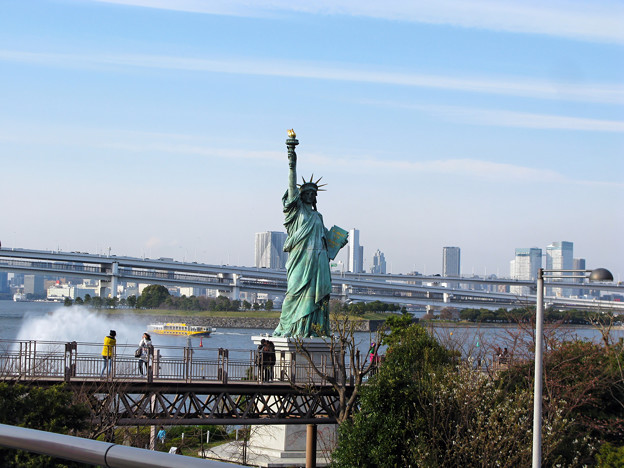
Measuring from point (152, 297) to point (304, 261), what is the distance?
79404 mm

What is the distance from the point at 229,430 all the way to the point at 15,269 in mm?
54838

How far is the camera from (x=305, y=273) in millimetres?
24328

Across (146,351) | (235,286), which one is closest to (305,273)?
(146,351)

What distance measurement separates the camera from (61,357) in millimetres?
18969

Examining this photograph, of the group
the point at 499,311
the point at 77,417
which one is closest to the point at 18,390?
the point at 77,417

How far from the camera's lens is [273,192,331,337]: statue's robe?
23906mm

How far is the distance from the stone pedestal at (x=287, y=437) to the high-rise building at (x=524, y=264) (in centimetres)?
10444

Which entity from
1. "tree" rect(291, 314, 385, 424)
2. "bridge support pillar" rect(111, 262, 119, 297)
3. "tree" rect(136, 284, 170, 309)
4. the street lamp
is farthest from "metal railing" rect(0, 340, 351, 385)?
"tree" rect(136, 284, 170, 309)

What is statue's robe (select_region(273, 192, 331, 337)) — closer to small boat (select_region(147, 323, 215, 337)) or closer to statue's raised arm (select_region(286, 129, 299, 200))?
statue's raised arm (select_region(286, 129, 299, 200))

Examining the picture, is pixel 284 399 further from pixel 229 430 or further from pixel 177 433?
pixel 229 430

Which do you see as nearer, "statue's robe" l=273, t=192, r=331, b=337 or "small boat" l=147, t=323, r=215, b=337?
"statue's robe" l=273, t=192, r=331, b=337

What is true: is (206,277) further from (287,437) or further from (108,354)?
(108,354)

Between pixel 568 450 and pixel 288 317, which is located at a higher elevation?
pixel 288 317

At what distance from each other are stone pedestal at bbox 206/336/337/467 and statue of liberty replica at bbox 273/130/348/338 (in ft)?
2.67
